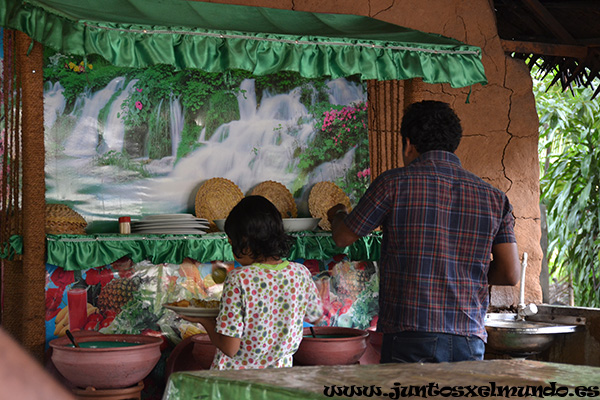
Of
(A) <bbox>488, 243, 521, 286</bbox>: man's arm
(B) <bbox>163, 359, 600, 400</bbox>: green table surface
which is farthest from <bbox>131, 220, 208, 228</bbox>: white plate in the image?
(B) <bbox>163, 359, 600, 400</bbox>: green table surface

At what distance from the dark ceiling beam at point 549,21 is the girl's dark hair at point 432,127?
10.5 feet

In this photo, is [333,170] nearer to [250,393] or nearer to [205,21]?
[205,21]

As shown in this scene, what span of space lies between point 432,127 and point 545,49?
3.38 m

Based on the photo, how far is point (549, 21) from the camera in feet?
19.1

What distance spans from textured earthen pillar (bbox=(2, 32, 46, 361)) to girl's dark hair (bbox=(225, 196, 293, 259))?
54.7 inches

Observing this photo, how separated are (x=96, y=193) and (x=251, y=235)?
1952 millimetres

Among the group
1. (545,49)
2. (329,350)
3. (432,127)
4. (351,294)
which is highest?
(545,49)

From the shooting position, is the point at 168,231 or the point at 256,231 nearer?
the point at 256,231

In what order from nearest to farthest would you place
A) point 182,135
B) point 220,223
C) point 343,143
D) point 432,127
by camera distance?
point 432,127 < point 220,223 < point 182,135 < point 343,143

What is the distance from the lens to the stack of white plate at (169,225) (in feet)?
14.1

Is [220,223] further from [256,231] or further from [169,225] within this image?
[256,231]

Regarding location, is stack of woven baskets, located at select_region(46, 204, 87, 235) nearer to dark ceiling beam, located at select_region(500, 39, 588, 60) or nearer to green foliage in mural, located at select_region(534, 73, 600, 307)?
dark ceiling beam, located at select_region(500, 39, 588, 60)

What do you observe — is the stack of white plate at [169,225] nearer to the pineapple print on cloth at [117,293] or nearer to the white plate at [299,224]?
the pineapple print on cloth at [117,293]

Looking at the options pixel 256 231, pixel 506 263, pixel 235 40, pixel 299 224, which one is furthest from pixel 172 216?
pixel 506 263
